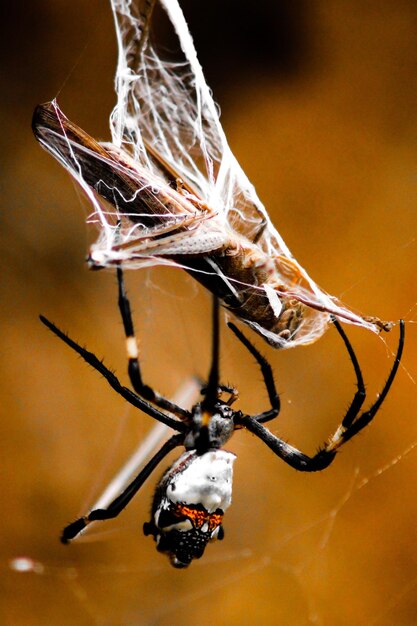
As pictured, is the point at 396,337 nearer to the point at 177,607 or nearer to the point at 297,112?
the point at 297,112

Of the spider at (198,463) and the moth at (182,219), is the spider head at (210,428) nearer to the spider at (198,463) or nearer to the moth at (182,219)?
the spider at (198,463)

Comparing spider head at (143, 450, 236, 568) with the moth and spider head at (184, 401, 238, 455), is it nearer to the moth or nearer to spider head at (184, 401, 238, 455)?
spider head at (184, 401, 238, 455)

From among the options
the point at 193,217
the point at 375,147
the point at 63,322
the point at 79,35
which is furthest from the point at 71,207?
the point at 193,217

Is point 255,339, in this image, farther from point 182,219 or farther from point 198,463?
point 182,219

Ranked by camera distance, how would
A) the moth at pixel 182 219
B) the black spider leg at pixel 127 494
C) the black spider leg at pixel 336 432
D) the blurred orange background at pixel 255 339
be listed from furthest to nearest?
the blurred orange background at pixel 255 339 → the black spider leg at pixel 127 494 → the black spider leg at pixel 336 432 → the moth at pixel 182 219

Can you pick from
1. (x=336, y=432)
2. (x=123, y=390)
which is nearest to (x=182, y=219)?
(x=123, y=390)

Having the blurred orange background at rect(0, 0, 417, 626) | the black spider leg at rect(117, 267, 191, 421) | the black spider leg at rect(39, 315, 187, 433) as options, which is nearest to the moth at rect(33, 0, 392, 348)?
the black spider leg at rect(117, 267, 191, 421)

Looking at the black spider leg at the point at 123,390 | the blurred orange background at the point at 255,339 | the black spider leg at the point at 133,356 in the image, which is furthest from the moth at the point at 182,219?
the blurred orange background at the point at 255,339
